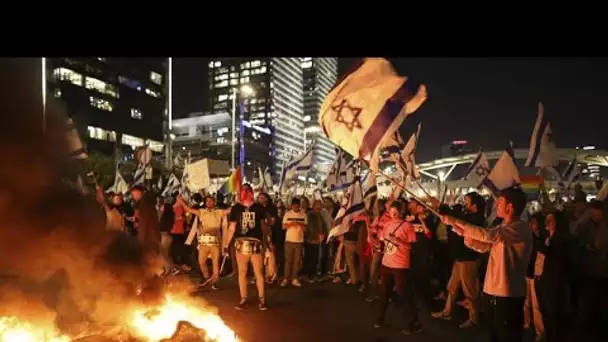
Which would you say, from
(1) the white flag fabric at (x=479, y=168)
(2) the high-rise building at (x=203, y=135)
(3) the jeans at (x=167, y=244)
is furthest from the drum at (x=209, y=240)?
(2) the high-rise building at (x=203, y=135)

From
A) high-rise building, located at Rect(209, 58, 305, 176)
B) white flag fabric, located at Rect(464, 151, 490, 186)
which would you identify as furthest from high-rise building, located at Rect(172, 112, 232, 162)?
white flag fabric, located at Rect(464, 151, 490, 186)

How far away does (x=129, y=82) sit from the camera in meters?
86.3

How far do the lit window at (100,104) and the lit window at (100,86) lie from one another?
1.47 metres

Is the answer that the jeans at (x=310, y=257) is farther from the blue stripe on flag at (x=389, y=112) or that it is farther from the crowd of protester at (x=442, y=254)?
the blue stripe on flag at (x=389, y=112)

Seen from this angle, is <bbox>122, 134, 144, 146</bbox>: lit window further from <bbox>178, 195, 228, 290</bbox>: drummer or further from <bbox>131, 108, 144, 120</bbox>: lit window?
<bbox>178, 195, 228, 290</bbox>: drummer

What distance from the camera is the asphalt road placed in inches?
253

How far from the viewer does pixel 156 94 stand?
304 ft

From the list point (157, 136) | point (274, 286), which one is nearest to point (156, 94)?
point (157, 136)

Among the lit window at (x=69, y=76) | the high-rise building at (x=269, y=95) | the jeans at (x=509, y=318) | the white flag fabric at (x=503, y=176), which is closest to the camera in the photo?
the jeans at (x=509, y=318)

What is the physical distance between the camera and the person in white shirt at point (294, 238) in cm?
948

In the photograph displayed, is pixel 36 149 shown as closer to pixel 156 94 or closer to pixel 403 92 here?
pixel 403 92

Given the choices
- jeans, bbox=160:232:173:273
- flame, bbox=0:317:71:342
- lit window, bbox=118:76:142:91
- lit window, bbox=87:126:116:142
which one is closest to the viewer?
flame, bbox=0:317:71:342

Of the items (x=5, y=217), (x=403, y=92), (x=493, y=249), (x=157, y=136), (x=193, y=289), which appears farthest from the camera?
(x=157, y=136)

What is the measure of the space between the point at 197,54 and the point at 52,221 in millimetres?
3941
